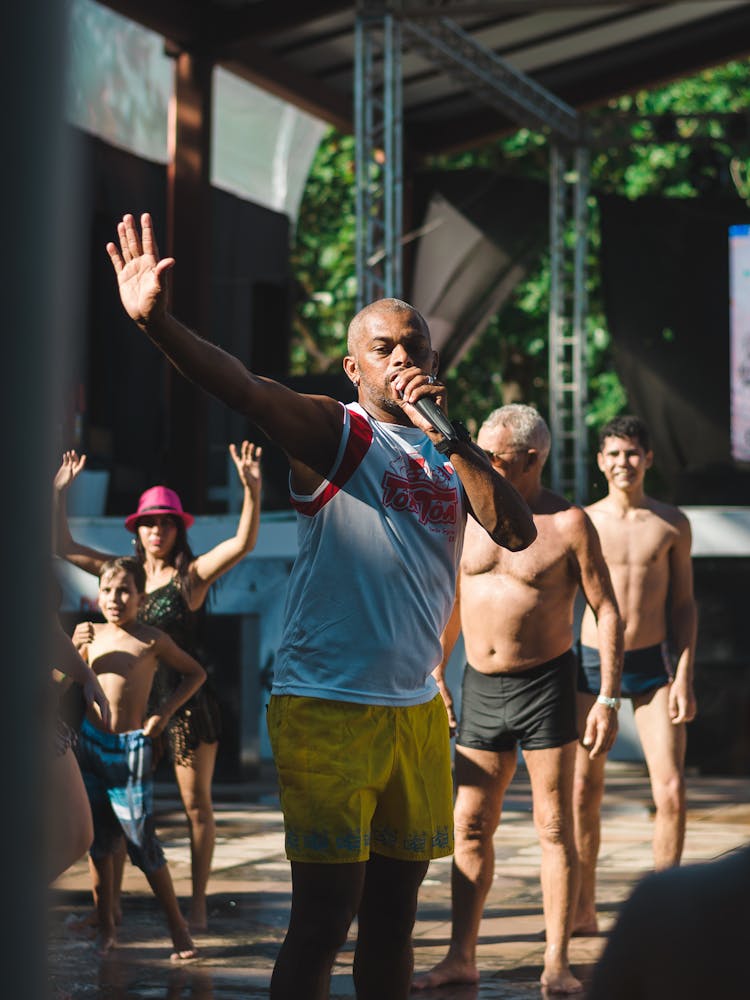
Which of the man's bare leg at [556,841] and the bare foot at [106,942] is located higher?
the man's bare leg at [556,841]

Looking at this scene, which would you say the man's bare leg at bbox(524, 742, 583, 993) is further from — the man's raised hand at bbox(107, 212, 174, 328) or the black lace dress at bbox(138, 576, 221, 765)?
the man's raised hand at bbox(107, 212, 174, 328)

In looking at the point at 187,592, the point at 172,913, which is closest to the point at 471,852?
the point at 172,913

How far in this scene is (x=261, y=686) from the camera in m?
12.9

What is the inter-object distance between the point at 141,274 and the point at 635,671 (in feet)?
13.9

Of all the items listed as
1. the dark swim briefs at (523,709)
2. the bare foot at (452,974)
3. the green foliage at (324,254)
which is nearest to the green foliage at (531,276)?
the green foliage at (324,254)

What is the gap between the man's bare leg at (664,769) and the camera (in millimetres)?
6758

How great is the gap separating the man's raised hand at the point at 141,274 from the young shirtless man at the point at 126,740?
2992 mm

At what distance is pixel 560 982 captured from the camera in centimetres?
557

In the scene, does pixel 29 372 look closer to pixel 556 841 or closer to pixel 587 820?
pixel 556 841

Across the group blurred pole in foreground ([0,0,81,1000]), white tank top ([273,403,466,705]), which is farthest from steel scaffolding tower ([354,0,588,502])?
blurred pole in foreground ([0,0,81,1000])

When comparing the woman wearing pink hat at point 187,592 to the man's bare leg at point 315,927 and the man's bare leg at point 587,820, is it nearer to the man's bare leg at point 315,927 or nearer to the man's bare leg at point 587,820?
the man's bare leg at point 587,820

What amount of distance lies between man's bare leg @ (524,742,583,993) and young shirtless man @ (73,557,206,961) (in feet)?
4.68

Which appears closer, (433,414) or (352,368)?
(433,414)

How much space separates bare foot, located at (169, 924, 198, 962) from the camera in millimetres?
6133
